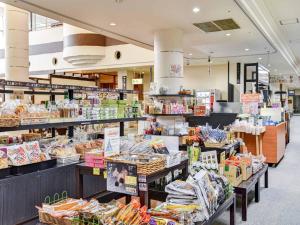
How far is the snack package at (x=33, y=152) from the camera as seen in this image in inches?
133

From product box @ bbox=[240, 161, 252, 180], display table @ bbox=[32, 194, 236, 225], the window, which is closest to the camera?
display table @ bbox=[32, 194, 236, 225]

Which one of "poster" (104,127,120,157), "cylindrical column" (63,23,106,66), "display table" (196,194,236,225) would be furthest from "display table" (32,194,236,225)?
"cylindrical column" (63,23,106,66)

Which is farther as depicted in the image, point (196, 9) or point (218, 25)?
point (218, 25)

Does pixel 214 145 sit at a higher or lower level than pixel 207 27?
lower

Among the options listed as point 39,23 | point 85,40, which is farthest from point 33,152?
point 39,23

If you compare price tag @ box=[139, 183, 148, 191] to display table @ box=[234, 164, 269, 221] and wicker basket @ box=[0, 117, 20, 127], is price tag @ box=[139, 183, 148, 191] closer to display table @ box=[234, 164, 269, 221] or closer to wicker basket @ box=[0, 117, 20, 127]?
wicker basket @ box=[0, 117, 20, 127]

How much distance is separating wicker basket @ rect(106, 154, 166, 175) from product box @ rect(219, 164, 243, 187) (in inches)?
65.6

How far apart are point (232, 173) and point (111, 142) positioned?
1966mm

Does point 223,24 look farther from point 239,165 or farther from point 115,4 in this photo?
point 239,165

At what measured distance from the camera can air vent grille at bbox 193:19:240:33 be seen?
6872 mm

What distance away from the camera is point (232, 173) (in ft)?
13.7

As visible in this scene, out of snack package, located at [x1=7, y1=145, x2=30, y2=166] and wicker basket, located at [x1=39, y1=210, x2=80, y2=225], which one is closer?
wicker basket, located at [x1=39, y1=210, x2=80, y2=225]

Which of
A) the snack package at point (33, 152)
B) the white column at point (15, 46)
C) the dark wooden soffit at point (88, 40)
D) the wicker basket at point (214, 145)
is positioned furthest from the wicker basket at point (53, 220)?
the dark wooden soffit at point (88, 40)

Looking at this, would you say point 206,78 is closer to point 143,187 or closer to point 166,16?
point 166,16
